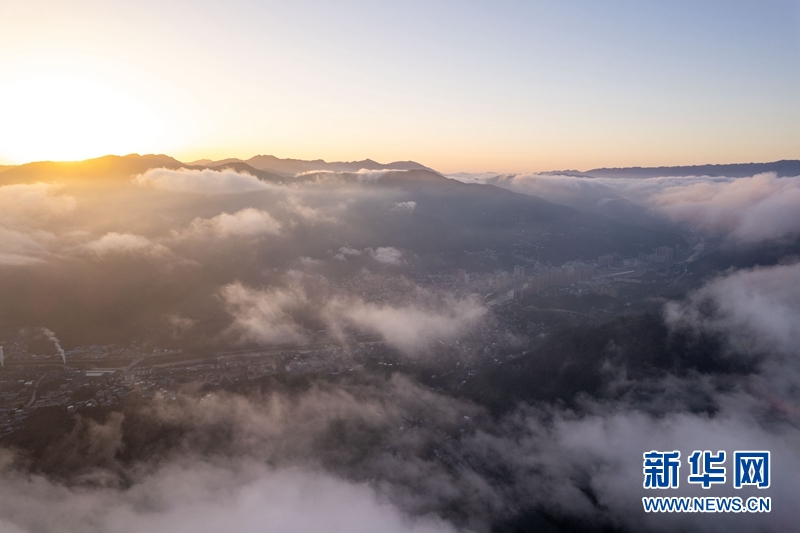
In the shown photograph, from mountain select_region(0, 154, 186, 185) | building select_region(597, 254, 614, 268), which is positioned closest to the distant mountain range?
Result: mountain select_region(0, 154, 186, 185)

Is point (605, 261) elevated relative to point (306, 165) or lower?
lower

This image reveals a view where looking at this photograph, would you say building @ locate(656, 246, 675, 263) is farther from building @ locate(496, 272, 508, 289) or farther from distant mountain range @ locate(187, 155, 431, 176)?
distant mountain range @ locate(187, 155, 431, 176)

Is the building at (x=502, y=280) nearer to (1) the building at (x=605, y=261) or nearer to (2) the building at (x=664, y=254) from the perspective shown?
(1) the building at (x=605, y=261)

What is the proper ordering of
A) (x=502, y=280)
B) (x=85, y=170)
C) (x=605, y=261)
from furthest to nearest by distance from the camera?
(x=85, y=170) → (x=605, y=261) → (x=502, y=280)

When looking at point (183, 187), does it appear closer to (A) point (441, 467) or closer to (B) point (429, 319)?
(B) point (429, 319)

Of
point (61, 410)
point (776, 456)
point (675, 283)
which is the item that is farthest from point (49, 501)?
point (675, 283)

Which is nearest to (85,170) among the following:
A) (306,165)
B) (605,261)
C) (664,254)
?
(306,165)

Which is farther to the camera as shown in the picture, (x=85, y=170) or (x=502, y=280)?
(x=85, y=170)

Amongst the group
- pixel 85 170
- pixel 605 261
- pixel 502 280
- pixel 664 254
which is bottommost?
pixel 502 280

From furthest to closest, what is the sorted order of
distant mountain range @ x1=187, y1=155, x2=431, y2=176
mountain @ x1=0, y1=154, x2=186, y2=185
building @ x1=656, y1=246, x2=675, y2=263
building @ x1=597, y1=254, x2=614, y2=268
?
distant mountain range @ x1=187, y1=155, x2=431, y2=176
mountain @ x1=0, y1=154, x2=186, y2=185
building @ x1=656, y1=246, x2=675, y2=263
building @ x1=597, y1=254, x2=614, y2=268

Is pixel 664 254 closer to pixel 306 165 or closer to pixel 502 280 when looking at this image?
pixel 502 280

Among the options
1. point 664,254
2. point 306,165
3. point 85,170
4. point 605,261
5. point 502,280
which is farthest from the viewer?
point 306,165

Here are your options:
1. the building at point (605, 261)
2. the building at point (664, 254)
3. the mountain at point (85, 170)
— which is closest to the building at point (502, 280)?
the building at point (605, 261)
